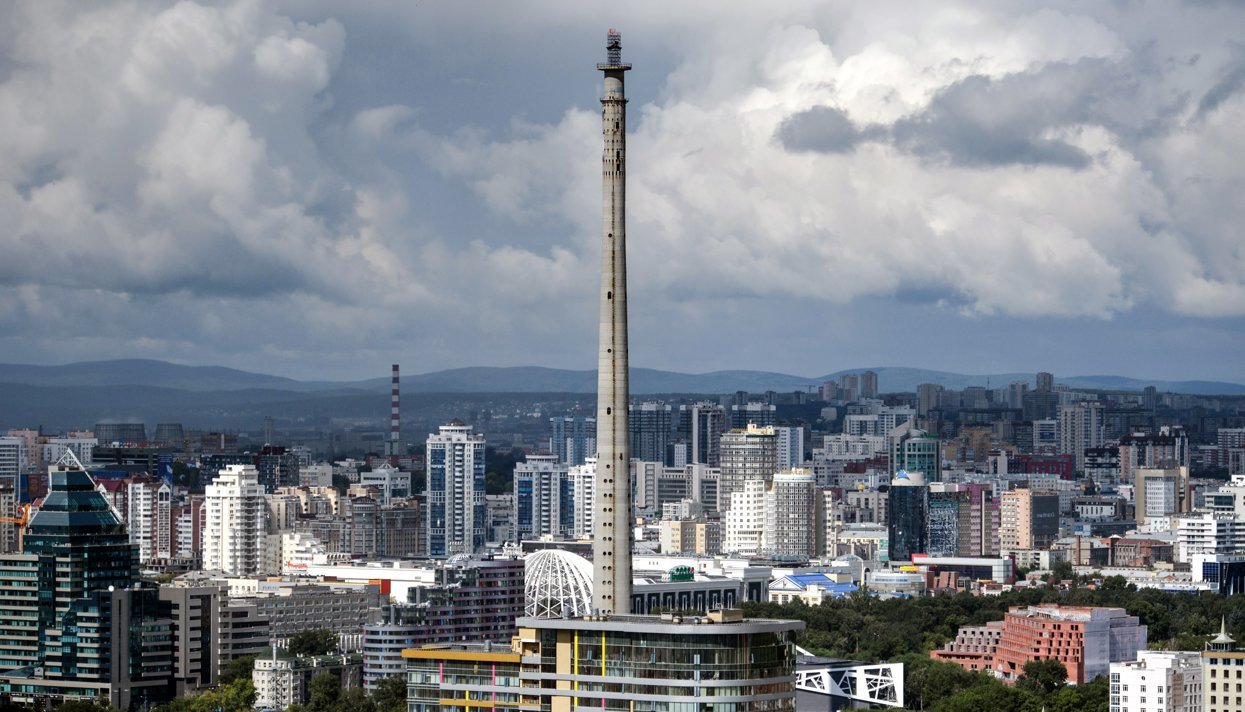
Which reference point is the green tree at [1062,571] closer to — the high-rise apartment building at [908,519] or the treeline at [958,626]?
the treeline at [958,626]

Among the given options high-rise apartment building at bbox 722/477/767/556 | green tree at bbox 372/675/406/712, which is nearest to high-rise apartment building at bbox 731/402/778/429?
high-rise apartment building at bbox 722/477/767/556

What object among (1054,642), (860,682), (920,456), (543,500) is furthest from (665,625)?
(920,456)

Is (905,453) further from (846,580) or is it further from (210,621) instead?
(210,621)

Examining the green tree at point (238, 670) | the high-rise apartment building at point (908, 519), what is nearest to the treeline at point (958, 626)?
the green tree at point (238, 670)

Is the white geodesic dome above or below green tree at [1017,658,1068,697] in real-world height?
above

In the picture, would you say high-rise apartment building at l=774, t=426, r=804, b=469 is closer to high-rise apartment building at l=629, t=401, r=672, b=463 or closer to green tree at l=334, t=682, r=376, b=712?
high-rise apartment building at l=629, t=401, r=672, b=463

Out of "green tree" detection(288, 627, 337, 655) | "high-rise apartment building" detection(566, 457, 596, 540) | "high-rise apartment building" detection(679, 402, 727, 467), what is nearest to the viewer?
"green tree" detection(288, 627, 337, 655)
